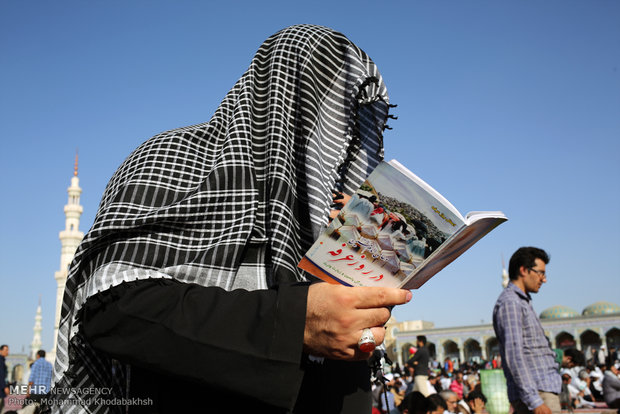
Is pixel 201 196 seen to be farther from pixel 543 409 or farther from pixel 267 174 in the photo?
pixel 543 409

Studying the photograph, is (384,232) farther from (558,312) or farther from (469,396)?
(558,312)

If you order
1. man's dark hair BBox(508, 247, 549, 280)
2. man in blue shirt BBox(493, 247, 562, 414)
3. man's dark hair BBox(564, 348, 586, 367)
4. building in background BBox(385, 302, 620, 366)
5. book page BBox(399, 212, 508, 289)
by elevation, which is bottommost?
building in background BBox(385, 302, 620, 366)

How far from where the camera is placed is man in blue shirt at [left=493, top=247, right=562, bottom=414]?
10.4 feet

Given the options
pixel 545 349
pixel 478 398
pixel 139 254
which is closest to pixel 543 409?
pixel 545 349

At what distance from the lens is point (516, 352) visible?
3238 mm

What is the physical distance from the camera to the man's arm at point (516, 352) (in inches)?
123

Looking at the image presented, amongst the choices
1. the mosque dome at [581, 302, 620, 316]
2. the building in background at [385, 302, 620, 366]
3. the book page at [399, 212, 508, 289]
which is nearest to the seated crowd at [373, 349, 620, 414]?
the book page at [399, 212, 508, 289]

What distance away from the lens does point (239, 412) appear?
0.99 metres

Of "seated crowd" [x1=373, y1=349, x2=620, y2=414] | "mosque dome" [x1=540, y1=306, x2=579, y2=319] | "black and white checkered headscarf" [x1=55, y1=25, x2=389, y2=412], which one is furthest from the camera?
"mosque dome" [x1=540, y1=306, x2=579, y2=319]

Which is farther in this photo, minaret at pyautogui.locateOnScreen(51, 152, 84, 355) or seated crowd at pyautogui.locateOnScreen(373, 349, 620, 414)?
minaret at pyautogui.locateOnScreen(51, 152, 84, 355)

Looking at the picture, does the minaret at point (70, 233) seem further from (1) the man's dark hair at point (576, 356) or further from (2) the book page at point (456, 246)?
(2) the book page at point (456, 246)

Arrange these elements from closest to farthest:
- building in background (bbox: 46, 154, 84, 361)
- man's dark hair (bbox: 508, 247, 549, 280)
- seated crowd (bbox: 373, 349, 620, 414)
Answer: man's dark hair (bbox: 508, 247, 549, 280)
seated crowd (bbox: 373, 349, 620, 414)
building in background (bbox: 46, 154, 84, 361)

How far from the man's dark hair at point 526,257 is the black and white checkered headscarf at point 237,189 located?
264 centimetres

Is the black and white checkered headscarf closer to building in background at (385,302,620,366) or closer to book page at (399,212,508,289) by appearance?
book page at (399,212,508,289)
